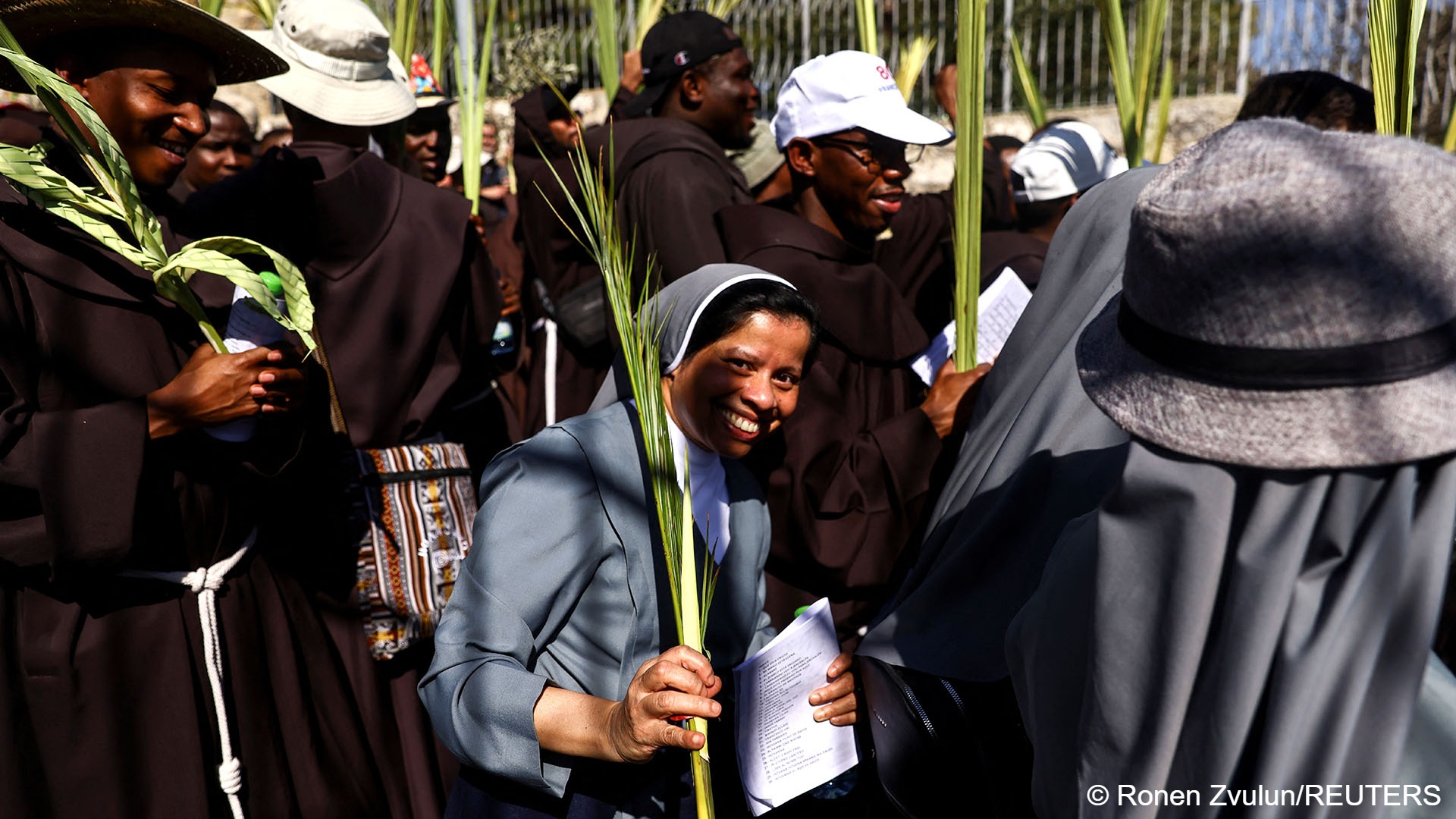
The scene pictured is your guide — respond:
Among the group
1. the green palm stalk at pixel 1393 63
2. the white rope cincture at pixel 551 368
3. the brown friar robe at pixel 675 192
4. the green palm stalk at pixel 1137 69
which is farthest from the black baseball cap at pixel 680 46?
the green palm stalk at pixel 1393 63

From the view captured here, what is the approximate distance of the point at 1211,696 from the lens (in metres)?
1.13

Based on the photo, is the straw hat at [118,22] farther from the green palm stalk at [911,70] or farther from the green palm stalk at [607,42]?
the green palm stalk at [911,70]

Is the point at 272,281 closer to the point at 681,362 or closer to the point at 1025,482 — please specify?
the point at 681,362

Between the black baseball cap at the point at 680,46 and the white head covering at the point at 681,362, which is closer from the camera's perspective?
the white head covering at the point at 681,362

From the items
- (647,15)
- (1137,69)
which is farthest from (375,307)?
(647,15)

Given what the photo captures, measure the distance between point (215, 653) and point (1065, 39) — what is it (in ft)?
24.7

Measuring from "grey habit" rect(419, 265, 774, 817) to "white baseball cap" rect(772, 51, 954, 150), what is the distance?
3.40ft

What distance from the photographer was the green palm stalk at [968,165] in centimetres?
241

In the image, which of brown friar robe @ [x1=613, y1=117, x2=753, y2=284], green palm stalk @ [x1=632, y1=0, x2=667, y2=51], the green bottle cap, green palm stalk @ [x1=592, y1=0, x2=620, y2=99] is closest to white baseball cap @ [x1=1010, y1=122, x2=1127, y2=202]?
brown friar robe @ [x1=613, y1=117, x2=753, y2=284]

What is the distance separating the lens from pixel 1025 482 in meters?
1.72

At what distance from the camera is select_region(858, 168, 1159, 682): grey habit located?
1689 mm

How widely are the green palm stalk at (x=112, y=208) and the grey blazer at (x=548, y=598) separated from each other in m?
0.60

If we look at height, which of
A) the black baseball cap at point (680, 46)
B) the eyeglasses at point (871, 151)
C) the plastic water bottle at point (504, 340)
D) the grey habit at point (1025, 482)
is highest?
the black baseball cap at point (680, 46)

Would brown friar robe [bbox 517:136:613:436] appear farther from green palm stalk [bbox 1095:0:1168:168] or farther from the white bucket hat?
green palm stalk [bbox 1095:0:1168:168]
